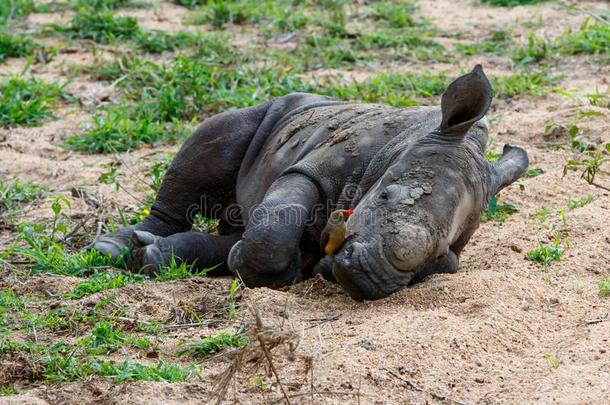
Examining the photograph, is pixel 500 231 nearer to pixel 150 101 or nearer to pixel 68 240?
pixel 68 240

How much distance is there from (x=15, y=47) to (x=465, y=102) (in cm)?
657

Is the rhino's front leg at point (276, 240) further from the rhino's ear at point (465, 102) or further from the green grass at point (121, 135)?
the green grass at point (121, 135)

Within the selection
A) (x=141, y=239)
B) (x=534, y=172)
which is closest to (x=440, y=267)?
(x=141, y=239)

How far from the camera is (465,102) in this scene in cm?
587

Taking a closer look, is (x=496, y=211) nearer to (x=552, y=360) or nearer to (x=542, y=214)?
(x=542, y=214)

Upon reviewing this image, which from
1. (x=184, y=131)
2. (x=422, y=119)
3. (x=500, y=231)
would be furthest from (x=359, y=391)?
(x=184, y=131)

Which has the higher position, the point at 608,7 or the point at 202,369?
the point at 202,369


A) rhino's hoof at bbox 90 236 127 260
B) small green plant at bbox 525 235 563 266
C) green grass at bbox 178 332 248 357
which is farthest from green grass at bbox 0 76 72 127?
green grass at bbox 178 332 248 357

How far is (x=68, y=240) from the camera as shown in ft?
24.1

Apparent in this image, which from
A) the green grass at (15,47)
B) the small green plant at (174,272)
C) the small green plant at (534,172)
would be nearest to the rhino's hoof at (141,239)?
the small green plant at (174,272)

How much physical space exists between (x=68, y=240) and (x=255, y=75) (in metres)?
3.40

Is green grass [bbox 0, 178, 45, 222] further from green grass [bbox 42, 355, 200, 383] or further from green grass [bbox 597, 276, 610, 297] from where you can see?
green grass [bbox 597, 276, 610, 297]

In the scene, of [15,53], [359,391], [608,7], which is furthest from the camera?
[608,7]

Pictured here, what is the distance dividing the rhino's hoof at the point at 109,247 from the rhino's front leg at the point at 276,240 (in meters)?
0.94
